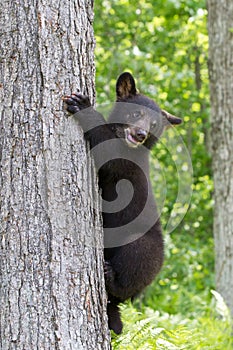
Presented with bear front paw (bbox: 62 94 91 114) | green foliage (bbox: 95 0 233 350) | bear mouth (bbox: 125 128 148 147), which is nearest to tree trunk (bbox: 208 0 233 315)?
green foliage (bbox: 95 0 233 350)

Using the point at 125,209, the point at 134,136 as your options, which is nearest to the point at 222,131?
the point at 134,136

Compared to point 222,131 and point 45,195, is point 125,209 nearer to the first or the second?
point 45,195

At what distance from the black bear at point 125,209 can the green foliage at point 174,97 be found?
326 centimetres

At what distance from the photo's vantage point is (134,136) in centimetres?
492

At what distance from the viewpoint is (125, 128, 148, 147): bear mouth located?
4.89m

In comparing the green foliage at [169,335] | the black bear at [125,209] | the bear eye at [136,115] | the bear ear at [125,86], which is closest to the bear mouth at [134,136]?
the black bear at [125,209]

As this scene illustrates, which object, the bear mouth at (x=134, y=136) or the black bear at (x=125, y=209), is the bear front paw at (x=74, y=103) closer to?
the black bear at (x=125, y=209)

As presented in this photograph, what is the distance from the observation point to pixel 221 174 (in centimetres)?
797

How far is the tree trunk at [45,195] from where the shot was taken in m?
3.40

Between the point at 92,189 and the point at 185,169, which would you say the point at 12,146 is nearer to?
the point at 92,189

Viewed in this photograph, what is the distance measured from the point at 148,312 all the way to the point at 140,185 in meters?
2.64

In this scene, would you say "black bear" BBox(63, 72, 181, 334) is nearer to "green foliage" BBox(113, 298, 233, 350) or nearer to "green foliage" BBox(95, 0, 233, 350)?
"green foliage" BBox(113, 298, 233, 350)

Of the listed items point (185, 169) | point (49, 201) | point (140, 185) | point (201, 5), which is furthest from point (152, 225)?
point (201, 5)

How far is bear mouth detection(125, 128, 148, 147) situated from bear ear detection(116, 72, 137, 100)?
0.57 meters
